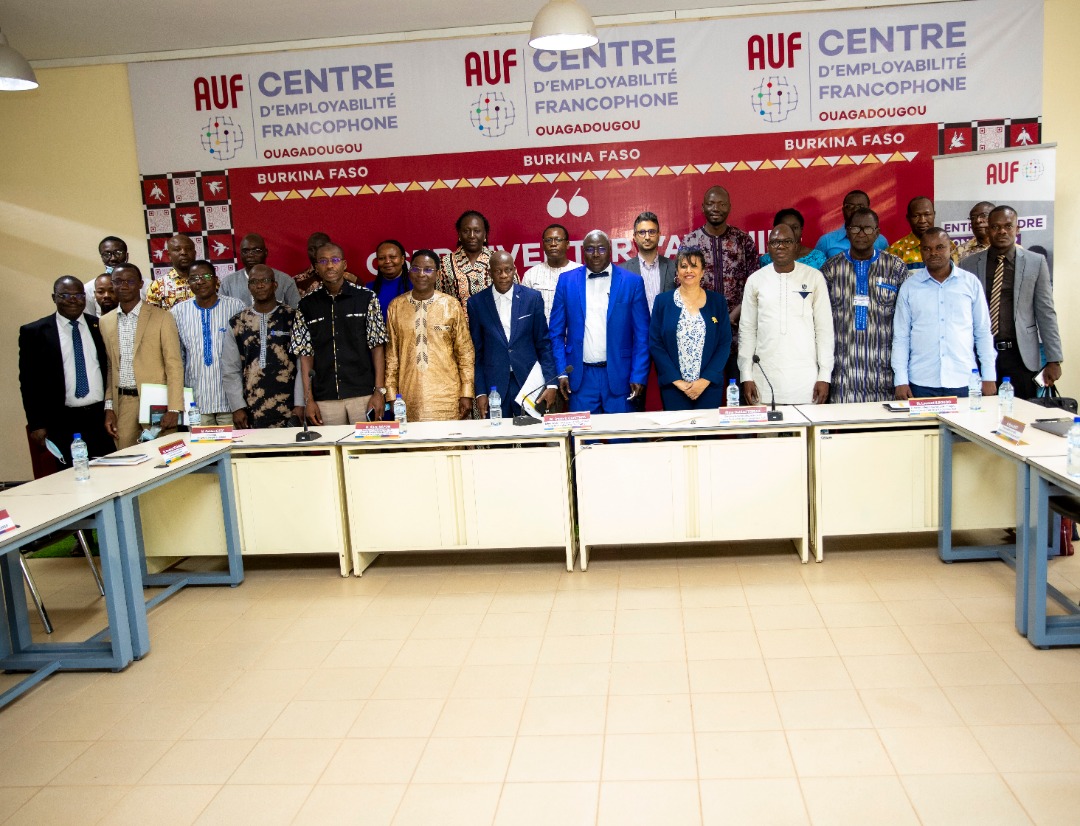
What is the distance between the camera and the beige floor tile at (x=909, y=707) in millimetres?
2938

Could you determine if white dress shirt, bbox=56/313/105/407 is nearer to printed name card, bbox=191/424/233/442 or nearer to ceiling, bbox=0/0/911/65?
printed name card, bbox=191/424/233/442

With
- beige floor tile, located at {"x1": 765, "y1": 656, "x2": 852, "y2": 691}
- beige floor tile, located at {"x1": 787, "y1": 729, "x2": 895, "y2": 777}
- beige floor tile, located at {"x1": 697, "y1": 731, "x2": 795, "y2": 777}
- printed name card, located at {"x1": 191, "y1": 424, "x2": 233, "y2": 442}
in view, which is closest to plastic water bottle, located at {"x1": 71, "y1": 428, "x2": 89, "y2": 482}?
printed name card, located at {"x1": 191, "y1": 424, "x2": 233, "y2": 442}

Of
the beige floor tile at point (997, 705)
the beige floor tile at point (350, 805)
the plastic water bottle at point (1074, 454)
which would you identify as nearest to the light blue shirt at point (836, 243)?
the plastic water bottle at point (1074, 454)

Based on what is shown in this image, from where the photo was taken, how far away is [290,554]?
17.1 feet

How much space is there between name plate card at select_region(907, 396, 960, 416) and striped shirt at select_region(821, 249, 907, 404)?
2.13ft

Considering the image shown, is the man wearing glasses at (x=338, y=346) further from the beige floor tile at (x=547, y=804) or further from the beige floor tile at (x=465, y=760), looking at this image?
the beige floor tile at (x=547, y=804)

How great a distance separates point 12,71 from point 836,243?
491 cm

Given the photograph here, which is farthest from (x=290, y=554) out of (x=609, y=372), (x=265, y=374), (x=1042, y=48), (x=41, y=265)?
(x=1042, y=48)

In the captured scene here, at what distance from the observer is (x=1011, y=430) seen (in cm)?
377

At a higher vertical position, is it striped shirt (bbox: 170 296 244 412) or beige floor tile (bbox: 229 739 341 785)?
striped shirt (bbox: 170 296 244 412)

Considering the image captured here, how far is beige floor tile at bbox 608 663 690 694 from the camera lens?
329 centimetres

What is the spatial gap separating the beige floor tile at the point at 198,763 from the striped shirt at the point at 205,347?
9.11 ft

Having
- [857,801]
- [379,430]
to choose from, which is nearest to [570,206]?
[379,430]

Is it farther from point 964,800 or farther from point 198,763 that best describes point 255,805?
point 964,800
